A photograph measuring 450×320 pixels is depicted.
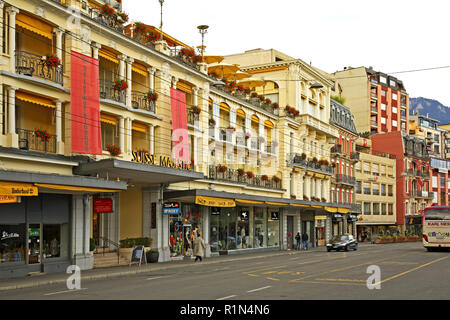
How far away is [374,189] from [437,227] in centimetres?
3893

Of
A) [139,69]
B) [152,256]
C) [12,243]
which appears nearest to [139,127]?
[139,69]

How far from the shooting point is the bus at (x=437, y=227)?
4209 cm

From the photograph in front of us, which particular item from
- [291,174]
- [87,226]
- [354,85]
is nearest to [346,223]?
[291,174]

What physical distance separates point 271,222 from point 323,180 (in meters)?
15.0

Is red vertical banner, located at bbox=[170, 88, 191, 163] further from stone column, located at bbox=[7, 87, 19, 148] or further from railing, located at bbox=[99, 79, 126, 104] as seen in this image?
stone column, located at bbox=[7, 87, 19, 148]

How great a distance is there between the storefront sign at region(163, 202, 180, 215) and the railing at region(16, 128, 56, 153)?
27.7ft

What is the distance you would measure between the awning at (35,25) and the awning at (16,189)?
7063mm

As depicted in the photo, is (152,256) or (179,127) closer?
(152,256)

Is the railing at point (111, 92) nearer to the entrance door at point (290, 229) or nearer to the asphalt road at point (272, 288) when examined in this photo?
the asphalt road at point (272, 288)

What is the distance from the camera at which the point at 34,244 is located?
24.5 meters

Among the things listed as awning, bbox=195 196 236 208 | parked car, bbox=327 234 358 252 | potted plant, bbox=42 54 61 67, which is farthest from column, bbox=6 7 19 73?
parked car, bbox=327 234 358 252

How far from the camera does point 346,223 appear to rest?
6994cm

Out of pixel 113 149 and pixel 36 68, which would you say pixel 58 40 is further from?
pixel 113 149
